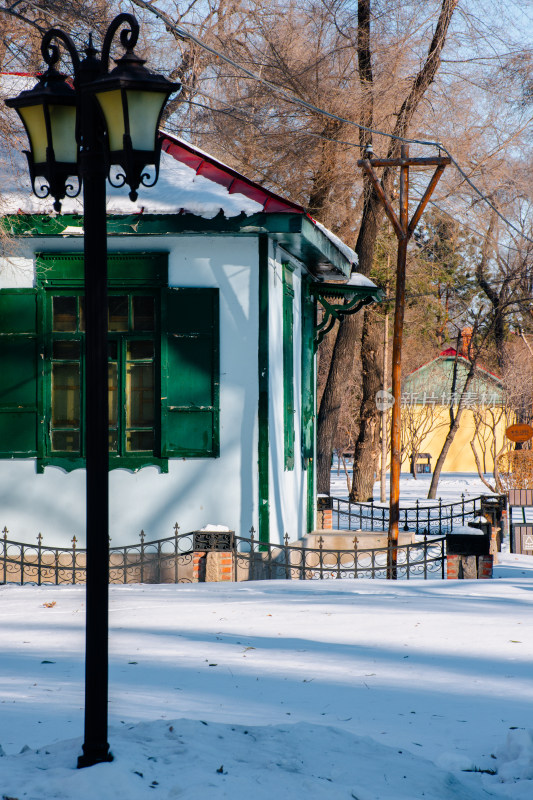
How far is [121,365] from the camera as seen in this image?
34.3 ft

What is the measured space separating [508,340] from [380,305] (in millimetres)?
22395

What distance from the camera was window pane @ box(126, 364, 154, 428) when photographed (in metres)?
10.5

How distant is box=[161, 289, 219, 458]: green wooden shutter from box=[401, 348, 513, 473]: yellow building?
88.1ft

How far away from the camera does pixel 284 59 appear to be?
1945 centimetres

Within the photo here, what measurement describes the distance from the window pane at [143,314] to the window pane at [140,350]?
0.57ft

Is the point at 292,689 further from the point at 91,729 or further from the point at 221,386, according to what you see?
the point at 221,386

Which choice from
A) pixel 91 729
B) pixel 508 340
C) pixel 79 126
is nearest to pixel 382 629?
pixel 91 729

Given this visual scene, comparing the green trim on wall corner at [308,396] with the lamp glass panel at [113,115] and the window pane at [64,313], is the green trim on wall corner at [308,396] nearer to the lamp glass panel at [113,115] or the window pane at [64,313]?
the window pane at [64,313]

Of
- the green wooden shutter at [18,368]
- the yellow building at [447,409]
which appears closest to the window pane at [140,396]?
the green wooden shutter at [18,368]

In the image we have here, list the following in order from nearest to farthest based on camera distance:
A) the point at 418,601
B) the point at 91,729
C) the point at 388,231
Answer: the point at 91,729, the point at 418,601, the point at 388,231

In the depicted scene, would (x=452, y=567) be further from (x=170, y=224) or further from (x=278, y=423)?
(x=170, y=224)

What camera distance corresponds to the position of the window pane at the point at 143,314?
1044 cm

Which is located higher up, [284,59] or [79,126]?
[284,59]

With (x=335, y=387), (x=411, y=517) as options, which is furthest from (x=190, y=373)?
(x=411, y=517)
